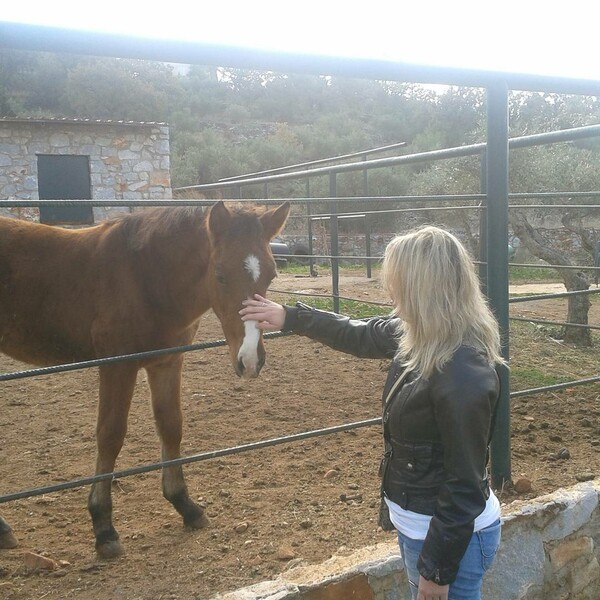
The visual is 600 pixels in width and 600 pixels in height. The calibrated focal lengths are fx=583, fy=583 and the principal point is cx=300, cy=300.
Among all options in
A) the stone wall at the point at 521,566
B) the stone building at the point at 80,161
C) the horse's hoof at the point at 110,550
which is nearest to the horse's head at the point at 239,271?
the stone wall at the point at 521,566

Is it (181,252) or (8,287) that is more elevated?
(181,252)

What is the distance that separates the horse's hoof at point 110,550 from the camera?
8.37ft

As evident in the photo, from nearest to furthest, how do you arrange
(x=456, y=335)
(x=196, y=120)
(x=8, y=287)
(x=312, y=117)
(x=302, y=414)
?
(x=456, y=335) < (x=8, y=287) < (x=302, y=414) < (x=196, y=120) < (x=312, y=117)

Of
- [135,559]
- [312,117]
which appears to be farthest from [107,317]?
[312,117]

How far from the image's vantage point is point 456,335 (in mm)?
1465

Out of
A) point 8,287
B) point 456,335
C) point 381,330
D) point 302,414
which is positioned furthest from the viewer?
point 302,414

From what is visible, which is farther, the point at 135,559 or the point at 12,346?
the point at 12,346

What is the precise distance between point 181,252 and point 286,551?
1.43 m

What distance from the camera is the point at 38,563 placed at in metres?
2.42

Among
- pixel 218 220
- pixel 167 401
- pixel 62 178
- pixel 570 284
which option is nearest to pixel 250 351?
pixel 218 220

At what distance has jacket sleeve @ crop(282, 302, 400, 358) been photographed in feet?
6.08

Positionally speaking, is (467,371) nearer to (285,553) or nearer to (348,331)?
(348,331)

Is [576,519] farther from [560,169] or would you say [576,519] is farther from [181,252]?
[560,169]

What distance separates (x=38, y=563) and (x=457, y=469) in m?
1.94
